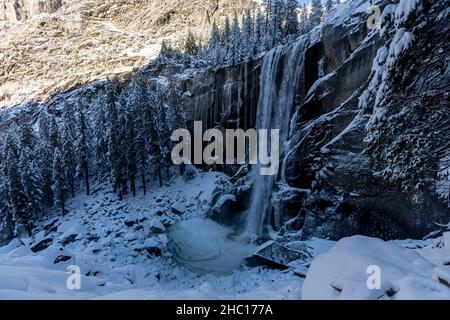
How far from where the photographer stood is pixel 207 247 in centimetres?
2733

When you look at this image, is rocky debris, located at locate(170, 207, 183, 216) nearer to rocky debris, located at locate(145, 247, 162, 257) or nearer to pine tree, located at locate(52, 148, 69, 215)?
rocky debris, located at locate(145, 247, 162, 257)

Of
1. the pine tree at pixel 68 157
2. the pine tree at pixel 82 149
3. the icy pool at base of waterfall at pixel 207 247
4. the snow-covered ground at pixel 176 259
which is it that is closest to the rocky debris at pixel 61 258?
the snow-covered ground at pixel 176 259

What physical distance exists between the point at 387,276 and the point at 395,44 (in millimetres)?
5518

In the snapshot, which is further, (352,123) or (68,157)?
(68,157)

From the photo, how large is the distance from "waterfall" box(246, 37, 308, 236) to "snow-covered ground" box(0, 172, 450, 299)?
3.25m

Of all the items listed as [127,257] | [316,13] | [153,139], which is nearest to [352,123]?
[127,257]

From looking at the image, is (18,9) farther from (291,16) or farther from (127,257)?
(127,257)

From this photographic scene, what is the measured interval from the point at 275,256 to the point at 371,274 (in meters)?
12.4

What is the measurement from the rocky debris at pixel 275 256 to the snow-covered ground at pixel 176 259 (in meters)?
0.52

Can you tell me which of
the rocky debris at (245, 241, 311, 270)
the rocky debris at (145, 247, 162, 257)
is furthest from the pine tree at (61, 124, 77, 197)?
the rocky debris at (245, 241, 311, 270)

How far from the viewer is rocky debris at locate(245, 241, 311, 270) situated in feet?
60.6

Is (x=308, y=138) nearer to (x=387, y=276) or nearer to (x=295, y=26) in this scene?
(x=387, y=276)

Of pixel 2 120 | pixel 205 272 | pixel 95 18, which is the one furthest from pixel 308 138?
pixel 95 18

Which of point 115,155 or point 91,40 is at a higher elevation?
point 91,40
